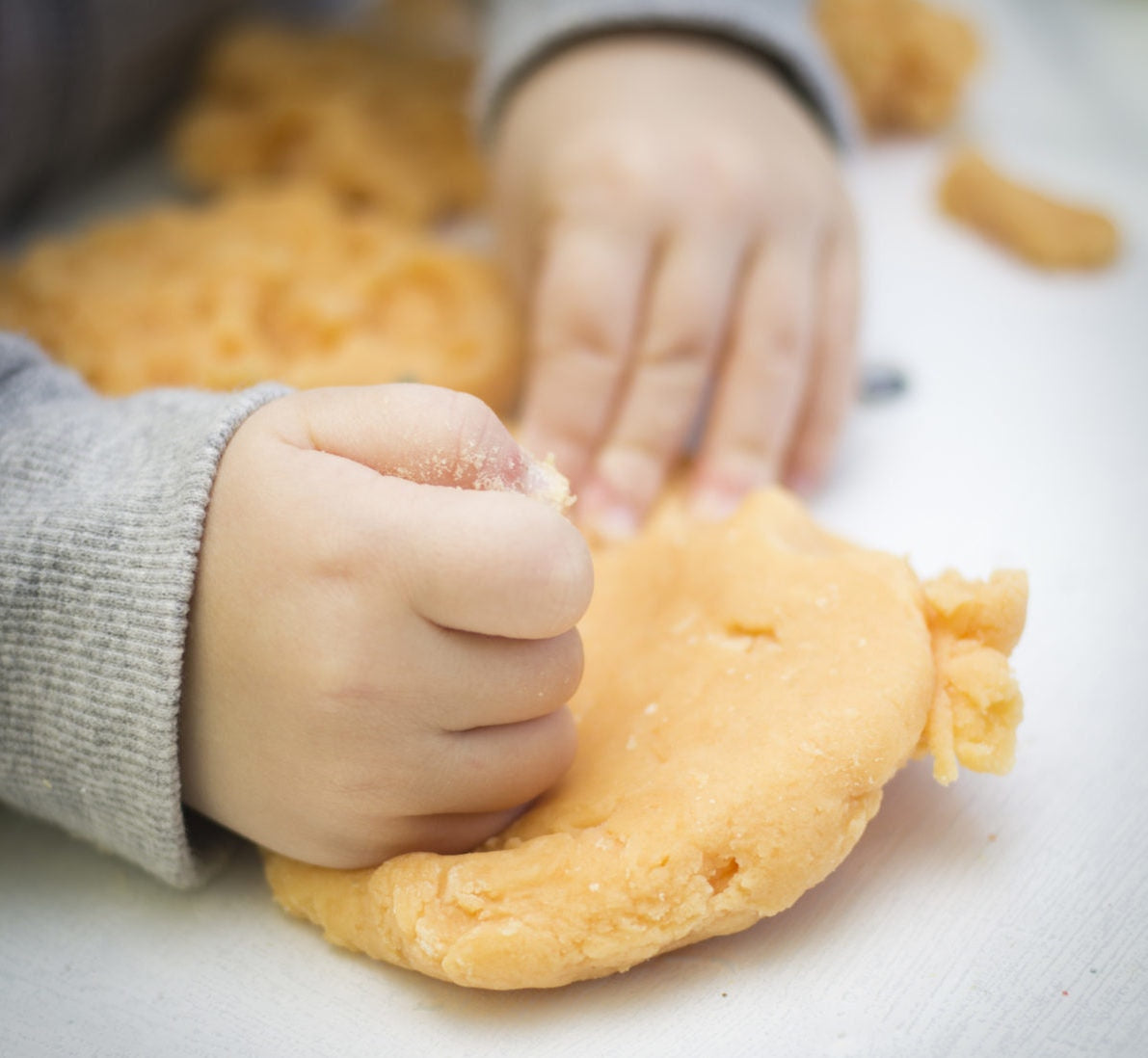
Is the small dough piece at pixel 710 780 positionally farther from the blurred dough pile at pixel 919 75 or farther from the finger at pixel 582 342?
the blurred dough pile at pixel 919 75

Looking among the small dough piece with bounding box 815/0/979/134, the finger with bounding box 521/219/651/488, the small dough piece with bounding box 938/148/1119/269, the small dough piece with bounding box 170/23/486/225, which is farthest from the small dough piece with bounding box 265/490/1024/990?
the small dough piece with bounding box 815/0/979/134

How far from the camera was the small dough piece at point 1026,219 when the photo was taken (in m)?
1.16

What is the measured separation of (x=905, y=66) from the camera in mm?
1415

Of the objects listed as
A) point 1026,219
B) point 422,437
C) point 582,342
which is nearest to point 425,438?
point 422,437

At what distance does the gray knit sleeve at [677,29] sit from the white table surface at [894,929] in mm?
483

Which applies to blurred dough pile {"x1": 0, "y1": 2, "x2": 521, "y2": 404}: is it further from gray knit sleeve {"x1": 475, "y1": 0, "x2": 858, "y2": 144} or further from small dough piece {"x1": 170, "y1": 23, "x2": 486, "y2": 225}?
gray knit sleeve {"x1": 475, "y1": 0, "x2": 858, "y2": 144}

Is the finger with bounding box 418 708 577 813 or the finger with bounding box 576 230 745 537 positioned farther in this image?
the finger with bounding box 576 230 745 537

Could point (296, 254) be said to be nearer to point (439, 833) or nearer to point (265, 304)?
point (265, 304)

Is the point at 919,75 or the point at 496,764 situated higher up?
the point at 919,75

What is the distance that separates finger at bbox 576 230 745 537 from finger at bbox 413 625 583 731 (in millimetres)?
285

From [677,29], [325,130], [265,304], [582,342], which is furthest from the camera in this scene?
[325,130]

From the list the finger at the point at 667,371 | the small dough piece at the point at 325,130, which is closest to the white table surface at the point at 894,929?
the finger at the point at 667,371

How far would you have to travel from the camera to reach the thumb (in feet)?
1.86

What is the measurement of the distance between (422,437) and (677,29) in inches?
30.0
